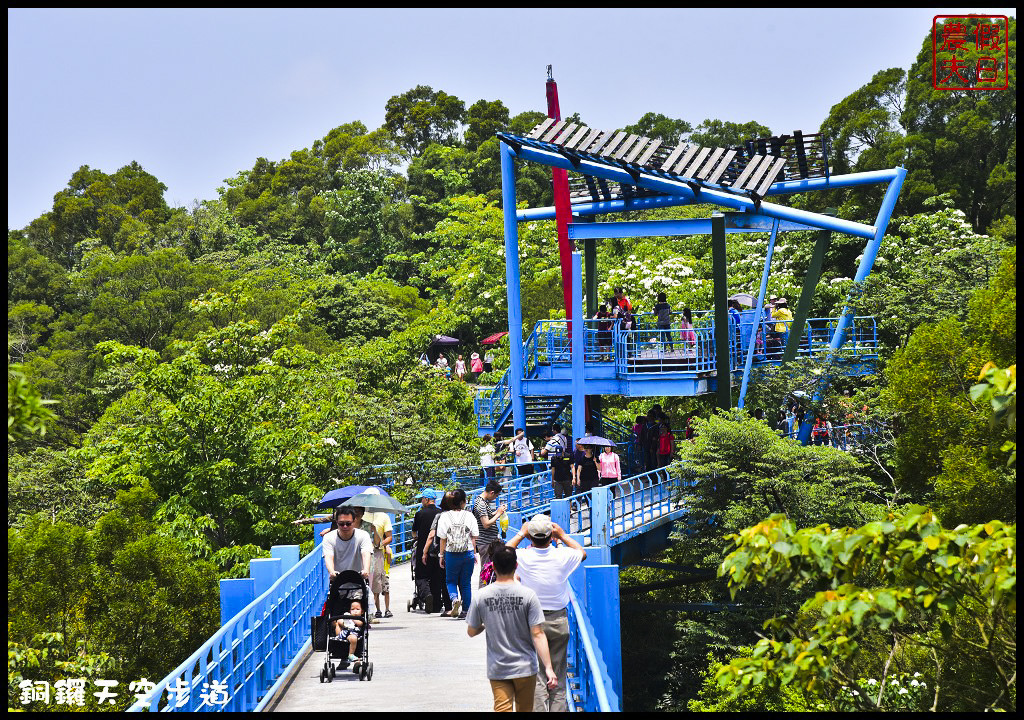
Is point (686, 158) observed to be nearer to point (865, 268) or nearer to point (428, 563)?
point (865, 268)

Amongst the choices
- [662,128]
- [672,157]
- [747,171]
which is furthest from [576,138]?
[662,128]

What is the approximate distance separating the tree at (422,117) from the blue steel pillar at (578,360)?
186 ft

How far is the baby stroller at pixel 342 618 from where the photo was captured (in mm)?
11047

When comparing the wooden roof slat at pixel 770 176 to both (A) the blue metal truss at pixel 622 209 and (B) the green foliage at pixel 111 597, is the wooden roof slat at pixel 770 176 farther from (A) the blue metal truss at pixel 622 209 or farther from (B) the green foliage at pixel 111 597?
(B) the green foliage at pixel 111 597

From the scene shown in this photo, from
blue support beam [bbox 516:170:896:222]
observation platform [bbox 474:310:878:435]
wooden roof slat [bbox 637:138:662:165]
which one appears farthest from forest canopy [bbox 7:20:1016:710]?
wooden roof slat [bbox 637:138:662:165]

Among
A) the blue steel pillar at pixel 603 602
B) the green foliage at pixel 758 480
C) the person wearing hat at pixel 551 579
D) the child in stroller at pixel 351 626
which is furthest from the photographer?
the green foliage at pixel 758 480

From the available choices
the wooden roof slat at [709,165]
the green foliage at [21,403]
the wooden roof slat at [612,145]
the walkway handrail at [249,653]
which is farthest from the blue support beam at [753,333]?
the green foliage at [21,403]

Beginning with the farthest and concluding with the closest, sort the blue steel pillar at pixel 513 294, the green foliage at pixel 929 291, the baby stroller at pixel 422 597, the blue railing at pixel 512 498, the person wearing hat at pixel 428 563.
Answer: the green foliage at pixel 929 291, the blue steel pillar at pixel 513 294, the blue railing at pixel 512 498, the baby stroller at pixel 422 597, the person wearing hat at pixel 428 563

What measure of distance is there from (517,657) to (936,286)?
70.9 ft

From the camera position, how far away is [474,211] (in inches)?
2315

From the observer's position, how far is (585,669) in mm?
9758

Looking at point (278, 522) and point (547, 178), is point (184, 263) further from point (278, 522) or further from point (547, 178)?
point (278, 522)

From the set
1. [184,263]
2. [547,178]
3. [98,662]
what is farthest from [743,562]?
[547,178]

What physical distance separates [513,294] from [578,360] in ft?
7.39
